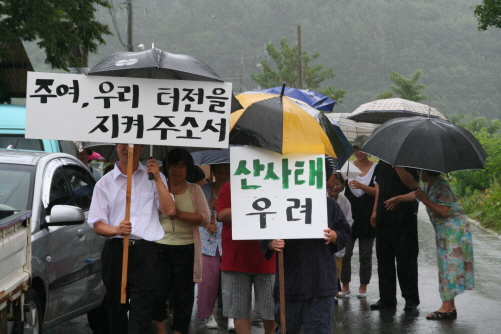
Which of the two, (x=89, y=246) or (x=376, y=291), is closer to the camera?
(x=89, y=246)

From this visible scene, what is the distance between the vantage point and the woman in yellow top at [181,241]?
224 inches

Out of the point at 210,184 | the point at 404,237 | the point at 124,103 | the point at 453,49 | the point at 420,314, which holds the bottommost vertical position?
the point at 420,314

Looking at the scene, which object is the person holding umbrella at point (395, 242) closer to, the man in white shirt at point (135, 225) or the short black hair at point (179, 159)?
the short black hair at point (179, 159)

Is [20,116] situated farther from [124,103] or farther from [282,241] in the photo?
[282,241]

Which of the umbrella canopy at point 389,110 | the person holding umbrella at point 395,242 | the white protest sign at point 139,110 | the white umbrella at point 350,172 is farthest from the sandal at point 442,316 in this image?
the white protest sign at point 139,110

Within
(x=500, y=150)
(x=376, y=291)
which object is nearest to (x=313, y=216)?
(x=376, y=291)

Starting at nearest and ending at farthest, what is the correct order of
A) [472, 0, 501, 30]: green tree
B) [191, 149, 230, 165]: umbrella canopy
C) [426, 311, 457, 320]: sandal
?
[191, 149, 230, 165]: umbrella canopy
[426, 311, 457, 320]: sandal
[472, 0, 501, 30]: green tree

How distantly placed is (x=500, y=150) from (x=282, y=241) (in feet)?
61.1

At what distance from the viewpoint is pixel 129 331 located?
5359mm

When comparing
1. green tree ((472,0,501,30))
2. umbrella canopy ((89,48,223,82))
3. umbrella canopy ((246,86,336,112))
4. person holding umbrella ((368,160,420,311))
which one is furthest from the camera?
green tree ((472,0,501,30))

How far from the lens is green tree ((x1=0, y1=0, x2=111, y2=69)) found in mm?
14969

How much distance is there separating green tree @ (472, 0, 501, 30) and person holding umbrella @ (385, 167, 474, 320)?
7083mm

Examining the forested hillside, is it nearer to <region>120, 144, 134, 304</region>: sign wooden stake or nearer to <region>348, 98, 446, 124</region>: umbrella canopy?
<region>348, 98, 446, 124</region>: umbrella canopy

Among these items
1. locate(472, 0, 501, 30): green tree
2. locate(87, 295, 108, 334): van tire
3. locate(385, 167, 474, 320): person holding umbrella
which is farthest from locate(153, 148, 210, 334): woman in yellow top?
locate(472, 0, 501, 30): green tree
